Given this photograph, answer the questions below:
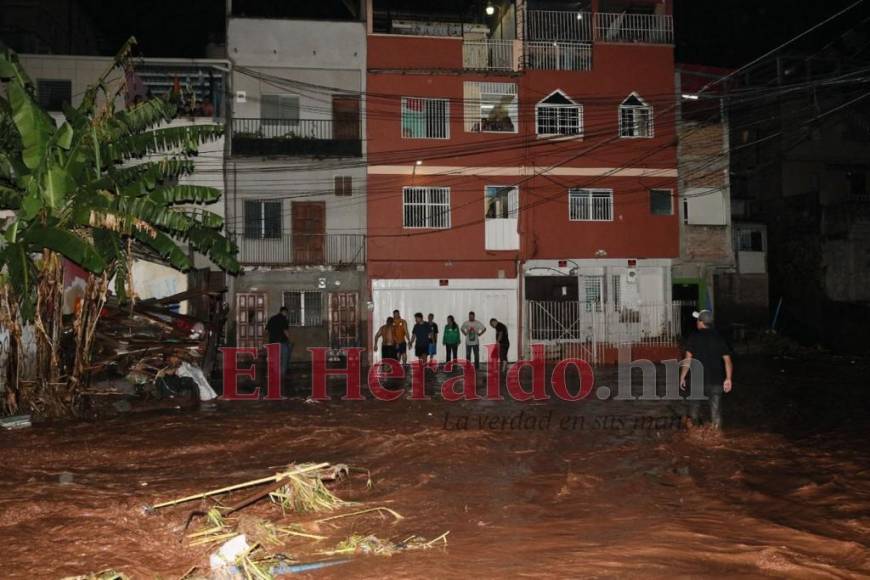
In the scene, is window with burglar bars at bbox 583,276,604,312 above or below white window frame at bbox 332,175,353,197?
below

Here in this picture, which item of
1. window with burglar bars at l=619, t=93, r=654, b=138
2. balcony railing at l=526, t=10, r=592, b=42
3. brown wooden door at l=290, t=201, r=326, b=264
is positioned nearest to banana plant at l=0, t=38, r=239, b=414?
brown wooden door at l=290, t=201, r=326, b=264

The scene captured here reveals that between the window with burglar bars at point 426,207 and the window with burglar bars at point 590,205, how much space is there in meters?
4.30

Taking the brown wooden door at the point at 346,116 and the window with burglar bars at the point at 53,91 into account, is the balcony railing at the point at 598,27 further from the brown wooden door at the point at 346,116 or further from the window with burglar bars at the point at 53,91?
the window with burglar bars at the point at 53,91

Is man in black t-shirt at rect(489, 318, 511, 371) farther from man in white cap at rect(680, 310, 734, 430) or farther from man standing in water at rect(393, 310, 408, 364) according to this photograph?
man in white cap at rect(680, 310, 734, 430)

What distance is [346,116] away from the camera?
2541 cm

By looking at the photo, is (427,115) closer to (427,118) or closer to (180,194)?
(427,118)

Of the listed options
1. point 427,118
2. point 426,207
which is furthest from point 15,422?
point 427,118

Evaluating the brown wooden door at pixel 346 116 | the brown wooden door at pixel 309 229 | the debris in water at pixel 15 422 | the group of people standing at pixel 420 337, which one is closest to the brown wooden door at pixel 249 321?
the brown wooden door at pixel 309 229

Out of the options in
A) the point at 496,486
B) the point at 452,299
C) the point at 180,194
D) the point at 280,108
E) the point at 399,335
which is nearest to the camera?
the point at 496,486

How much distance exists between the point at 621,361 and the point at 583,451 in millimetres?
14704

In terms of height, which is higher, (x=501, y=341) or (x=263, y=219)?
(x=263, y=219)

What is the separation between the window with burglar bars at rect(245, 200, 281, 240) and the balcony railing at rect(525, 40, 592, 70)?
33.0 feet

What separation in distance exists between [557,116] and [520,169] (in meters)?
2.29

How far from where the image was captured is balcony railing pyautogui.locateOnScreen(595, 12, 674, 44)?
25.8 m
